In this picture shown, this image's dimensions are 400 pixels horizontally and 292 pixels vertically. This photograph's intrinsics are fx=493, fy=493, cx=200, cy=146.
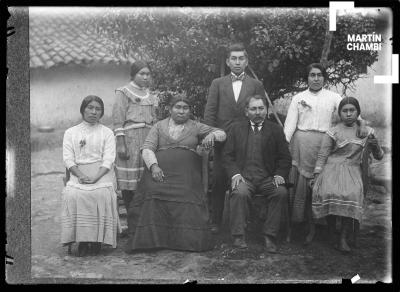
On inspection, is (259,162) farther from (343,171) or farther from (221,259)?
(221,259)

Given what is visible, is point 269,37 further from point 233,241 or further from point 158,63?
point 233,241

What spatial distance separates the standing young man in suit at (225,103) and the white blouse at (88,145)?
0.89 metres

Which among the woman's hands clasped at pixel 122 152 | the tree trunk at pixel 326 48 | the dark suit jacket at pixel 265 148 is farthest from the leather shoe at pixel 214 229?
the tree trunk at pixel 326 48

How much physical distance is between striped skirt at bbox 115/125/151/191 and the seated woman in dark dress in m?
0.10

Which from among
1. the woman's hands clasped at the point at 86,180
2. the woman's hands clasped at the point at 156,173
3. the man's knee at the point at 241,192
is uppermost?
the woman's hands clasped at the point at 156,173

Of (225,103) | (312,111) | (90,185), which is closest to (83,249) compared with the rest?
(90,185)

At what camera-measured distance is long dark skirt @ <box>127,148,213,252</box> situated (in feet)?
13.9

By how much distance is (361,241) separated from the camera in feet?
14.2

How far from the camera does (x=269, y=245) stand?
4.20 metres

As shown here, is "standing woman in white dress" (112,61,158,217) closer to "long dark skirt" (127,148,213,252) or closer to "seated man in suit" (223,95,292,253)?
"long dark skirt" (127,148,213,252)

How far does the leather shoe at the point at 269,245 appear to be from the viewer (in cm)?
420

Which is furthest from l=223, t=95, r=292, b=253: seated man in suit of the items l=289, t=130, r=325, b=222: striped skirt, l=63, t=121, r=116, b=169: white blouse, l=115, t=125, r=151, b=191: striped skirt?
l=63, t=121, r=116, b=169: white blouse

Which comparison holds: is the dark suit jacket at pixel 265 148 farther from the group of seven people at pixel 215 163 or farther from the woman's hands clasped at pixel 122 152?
the woman's hands clasped at pixel 122 152

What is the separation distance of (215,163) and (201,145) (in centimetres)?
20
